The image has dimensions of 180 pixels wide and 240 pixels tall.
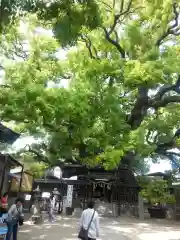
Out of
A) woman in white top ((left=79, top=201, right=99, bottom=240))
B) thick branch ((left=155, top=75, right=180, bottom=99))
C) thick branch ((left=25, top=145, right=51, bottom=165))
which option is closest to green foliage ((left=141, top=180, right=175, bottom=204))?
thick branch ((left=155, top=75, right=180, bottom=99))

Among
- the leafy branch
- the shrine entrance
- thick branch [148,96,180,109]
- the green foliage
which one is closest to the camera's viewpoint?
the leafy branch

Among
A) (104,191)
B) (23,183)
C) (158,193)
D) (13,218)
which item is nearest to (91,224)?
(13,218)

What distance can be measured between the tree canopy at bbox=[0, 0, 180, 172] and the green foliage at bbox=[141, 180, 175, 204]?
2.68 m

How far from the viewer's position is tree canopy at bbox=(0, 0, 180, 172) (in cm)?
1091

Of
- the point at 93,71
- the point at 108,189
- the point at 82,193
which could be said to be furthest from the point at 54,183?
the point at 93,71

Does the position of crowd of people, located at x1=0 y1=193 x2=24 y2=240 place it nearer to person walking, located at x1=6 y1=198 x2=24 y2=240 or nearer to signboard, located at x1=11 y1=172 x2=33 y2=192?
person walking, located at x1=6 y1=198 x2=24 y2=240

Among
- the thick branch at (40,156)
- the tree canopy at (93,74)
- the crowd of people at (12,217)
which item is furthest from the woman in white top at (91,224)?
the thick branch at (40,156)

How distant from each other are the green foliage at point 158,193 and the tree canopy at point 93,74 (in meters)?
2.68

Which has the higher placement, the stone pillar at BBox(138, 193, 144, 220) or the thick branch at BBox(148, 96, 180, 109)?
the thick branch at BBox(148, 96, 180, 109)

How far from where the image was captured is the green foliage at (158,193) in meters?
17.9

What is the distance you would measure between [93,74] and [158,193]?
988 centimetres

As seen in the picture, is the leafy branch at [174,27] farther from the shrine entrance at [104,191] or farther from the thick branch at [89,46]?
the shrine entrance at [104,191]

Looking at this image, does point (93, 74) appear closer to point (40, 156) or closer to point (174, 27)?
point (174, 27)

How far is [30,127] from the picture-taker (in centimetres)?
1504
